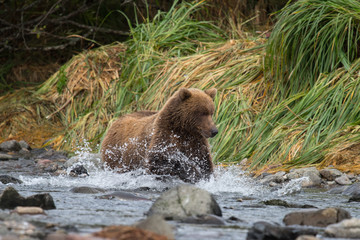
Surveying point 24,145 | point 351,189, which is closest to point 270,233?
point 351,189

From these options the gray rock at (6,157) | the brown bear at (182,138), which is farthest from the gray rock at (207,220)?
the gray rock at (6,157)

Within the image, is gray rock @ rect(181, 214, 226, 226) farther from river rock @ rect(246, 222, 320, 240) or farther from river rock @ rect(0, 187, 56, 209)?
river rock @ rect(0, 187, 56, 209)

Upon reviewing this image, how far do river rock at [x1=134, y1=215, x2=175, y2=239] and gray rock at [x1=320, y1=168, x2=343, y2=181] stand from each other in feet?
10.5

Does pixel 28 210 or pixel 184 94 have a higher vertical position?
pixel 184 94

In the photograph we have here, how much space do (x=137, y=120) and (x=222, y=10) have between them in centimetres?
449

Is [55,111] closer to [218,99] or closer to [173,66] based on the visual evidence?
[173,66]

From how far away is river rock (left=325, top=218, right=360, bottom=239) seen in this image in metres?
3.26

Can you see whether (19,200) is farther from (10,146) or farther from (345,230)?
(10,146)

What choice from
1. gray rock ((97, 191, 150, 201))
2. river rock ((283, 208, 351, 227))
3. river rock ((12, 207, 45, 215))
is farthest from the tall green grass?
river rock ((12, 207, 45, 215))

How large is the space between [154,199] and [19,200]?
121cm

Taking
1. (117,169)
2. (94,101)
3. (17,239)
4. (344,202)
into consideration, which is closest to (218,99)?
(117,169)

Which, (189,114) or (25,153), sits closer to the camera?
(189,114)

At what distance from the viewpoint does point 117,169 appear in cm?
677

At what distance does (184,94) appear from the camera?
590cm
